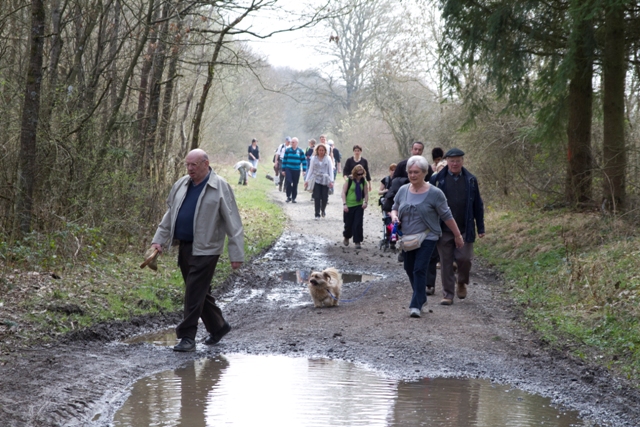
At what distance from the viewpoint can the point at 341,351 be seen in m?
7.85

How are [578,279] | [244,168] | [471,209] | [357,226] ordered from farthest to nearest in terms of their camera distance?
[244,168]
[357,226]
[578,279]
[471,209]

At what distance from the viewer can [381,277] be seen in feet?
43.7

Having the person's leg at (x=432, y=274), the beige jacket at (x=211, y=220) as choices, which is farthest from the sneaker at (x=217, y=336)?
the person's leg at (x=432, y=274)

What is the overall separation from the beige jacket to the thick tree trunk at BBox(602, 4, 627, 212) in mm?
8675

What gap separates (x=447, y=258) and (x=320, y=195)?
1214 cm

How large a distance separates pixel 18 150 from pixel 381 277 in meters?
6.35

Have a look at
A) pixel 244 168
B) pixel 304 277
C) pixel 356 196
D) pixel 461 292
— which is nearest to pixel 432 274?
pixel 461 292

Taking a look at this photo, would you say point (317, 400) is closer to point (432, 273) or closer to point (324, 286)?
point (324, 286)

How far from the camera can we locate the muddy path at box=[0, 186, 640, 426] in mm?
5863

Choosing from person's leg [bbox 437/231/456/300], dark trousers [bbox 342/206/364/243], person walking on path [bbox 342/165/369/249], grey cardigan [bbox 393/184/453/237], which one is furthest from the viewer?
dark trousers [bbox 342/206/364/243]

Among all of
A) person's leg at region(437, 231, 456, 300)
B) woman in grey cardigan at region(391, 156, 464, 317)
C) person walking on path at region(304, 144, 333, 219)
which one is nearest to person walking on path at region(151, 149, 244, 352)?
woman in grey cardigan at region(391, 156, 464, 317)

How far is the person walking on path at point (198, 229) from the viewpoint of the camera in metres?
7.86

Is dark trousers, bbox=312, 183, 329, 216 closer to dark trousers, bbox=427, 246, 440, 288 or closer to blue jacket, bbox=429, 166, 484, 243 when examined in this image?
dark trousers, bbox=427, 246, 440, 288

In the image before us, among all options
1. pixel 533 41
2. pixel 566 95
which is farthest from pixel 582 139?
pixel 533 41
